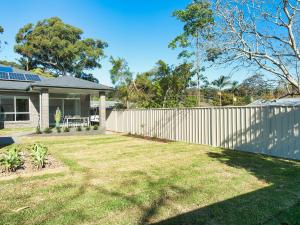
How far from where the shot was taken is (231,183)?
5.52 meters

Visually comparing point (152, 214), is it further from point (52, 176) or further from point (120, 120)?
point (120, 120)

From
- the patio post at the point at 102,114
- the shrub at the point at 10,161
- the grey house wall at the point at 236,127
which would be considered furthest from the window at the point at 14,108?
the shrub at the point at 10,161

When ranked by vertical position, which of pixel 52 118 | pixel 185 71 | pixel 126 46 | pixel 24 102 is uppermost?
pixel 126 46

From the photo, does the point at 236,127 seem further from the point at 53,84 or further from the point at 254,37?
the point at 53,84

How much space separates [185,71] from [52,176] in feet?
55.0

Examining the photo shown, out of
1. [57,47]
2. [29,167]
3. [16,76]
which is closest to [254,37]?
[29,167]

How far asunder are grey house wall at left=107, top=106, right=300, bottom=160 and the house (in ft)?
17.7

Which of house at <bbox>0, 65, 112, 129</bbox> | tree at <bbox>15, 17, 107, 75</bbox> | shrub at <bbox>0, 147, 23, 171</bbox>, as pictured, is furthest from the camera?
tree at <bbox>15, 17, 107, 75</bbox>

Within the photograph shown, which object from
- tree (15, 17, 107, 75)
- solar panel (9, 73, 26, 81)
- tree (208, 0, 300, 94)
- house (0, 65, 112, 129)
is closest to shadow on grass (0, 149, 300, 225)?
tree (208, 0, 300, 94)

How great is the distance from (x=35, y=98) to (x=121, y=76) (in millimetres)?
7488

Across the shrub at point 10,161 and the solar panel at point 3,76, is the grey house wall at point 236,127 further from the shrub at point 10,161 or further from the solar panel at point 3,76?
the solar panel at point 3,76

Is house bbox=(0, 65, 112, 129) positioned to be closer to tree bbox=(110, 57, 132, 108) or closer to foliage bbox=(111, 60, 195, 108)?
tree bbox=(110, 57, 132, 108)

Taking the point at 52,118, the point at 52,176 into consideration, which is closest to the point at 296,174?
the point at 52,176

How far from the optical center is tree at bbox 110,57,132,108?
900 inches
